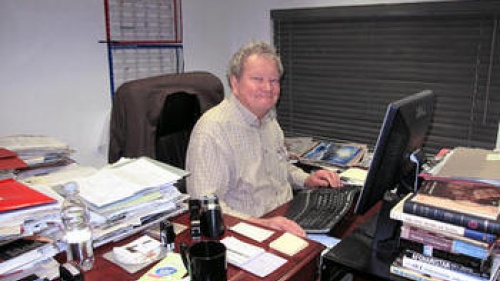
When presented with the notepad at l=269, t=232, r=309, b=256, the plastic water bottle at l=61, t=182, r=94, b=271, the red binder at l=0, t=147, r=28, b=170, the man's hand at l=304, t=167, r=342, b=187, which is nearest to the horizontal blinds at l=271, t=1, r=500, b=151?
the man's hand at l=304, t=167, r=342, b=187

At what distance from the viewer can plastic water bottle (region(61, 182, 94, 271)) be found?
106 centimetres

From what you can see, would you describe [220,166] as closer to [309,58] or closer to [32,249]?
[32,249]

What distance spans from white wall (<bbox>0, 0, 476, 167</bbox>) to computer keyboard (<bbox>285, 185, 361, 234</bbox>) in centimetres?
129

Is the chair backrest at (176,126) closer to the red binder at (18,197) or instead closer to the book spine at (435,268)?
the red binder at (18,197)

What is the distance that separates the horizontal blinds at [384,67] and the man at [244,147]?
0.92 m

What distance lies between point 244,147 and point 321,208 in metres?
0.42

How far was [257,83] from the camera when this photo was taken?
1821 mm

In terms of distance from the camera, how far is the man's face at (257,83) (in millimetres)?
1818

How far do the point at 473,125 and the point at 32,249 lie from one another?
221 cm

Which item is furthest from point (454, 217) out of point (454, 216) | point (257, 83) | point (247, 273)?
point (257, 83)

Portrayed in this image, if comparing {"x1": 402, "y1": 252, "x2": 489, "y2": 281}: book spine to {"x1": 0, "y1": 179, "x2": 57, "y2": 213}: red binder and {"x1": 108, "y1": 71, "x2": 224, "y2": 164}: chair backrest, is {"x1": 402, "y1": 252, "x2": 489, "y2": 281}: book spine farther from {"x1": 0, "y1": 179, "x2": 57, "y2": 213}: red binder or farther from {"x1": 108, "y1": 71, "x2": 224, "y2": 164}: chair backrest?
{"x1": 108, "y1": 71, "x2": 224, "y2": 164}: chair backrest

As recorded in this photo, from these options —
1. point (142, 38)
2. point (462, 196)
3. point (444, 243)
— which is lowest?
point (444, 243)

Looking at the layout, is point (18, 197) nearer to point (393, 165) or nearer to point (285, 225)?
point (285, 225)

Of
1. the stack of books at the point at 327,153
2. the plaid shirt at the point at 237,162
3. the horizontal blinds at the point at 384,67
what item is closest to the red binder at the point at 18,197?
the plaid shirt at the point at 237,162
